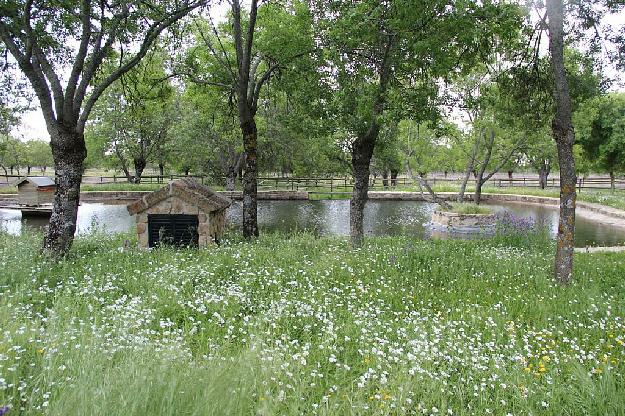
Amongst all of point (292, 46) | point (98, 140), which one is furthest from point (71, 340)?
point (98, 140)

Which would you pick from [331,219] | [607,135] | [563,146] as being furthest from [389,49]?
[607,135]

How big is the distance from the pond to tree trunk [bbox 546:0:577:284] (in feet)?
29.5

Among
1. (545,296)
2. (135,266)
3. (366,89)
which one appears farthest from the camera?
(366,89)

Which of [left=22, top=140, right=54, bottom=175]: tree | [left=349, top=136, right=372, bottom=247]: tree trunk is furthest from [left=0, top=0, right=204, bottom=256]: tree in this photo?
[left=22, top=140, right=54, bottom=175]: tree

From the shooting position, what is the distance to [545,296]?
6965 mm

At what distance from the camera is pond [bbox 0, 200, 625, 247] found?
18.7 meters

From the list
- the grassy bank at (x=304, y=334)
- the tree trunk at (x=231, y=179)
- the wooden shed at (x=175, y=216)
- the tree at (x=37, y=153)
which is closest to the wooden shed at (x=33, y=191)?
the tree trunk at (x=231, y=179)

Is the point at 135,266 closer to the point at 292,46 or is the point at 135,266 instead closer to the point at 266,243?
the point at 266,243

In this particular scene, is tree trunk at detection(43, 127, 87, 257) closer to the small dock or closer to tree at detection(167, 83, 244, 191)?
the small dock

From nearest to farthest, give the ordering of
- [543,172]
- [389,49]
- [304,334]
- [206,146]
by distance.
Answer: [304,334], [389,49], [206,146], [543,172]

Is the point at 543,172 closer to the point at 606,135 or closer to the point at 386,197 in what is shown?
the point at 606,135

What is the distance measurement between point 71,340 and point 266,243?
7.48 m

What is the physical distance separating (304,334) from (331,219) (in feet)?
60.3

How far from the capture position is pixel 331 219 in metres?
23.6
